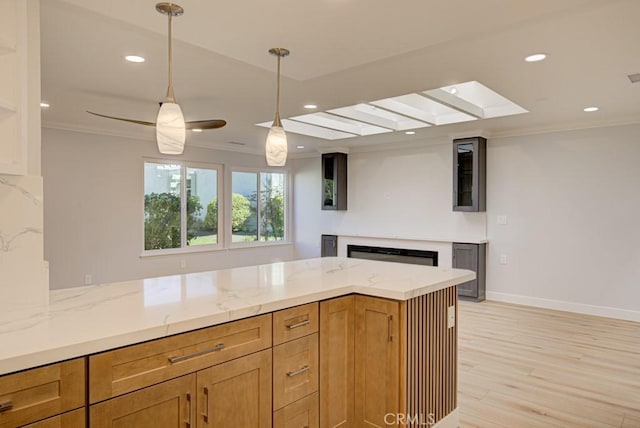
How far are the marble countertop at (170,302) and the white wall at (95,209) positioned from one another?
12.9ft

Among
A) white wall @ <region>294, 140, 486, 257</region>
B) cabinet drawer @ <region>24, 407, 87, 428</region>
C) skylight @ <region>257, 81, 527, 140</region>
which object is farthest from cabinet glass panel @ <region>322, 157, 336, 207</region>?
cabinet drawer @ <region>24, 407, 87, 428</region>

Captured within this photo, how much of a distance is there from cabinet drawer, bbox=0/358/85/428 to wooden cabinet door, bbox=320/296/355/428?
116 cm

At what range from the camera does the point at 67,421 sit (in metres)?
1.28

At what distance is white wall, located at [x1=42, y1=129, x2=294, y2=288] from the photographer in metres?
5.39

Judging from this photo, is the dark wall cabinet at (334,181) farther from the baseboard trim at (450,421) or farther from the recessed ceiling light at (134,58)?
the baseboard trim at (450,421)

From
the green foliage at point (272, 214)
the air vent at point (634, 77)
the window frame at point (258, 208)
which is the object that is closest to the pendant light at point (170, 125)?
the air vent at point (634, 77)

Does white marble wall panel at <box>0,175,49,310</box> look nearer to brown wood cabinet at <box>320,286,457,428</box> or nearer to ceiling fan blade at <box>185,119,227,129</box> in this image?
brown wood cabinet at <box>320,286,457,428</box>

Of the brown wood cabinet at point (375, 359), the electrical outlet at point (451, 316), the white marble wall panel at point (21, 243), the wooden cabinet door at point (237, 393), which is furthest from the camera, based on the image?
the electrical outlet at point (451, 316)

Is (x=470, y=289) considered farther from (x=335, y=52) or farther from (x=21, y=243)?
(x=21, y=243)

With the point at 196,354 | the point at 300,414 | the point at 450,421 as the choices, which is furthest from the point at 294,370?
the point at 450,421

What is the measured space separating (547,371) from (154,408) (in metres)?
3.24

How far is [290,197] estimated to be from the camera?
8570 millimetres

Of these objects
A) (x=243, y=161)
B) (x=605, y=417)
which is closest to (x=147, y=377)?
(x=605, y=417)

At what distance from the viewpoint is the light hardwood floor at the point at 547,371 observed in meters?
2.73
